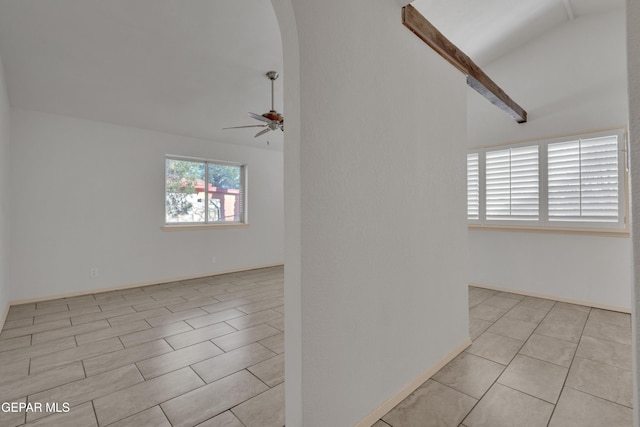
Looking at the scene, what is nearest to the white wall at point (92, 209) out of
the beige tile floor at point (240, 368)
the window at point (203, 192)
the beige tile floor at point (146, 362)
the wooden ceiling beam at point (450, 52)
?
the window at point (203, 192)

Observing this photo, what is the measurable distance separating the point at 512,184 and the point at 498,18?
2074 mm

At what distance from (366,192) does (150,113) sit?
3.65 metres

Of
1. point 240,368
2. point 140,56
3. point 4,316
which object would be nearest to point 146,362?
point 240,368

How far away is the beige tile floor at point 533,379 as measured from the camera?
1626 mm

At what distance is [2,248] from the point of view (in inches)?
117

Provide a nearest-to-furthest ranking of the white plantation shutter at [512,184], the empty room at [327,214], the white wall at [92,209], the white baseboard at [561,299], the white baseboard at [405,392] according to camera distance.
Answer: the empty room at [327,214] < the white baseboard at [405,392] < the white baseboard at [561,299] < the white wall at [92,209] < the white plantation shutter at [512,184]

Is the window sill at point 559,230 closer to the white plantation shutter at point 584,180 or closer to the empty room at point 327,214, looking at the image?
the empty room at point 327,214

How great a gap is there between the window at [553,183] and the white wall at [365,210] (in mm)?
2377

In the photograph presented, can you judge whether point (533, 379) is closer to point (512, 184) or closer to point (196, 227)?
point (512, 184)

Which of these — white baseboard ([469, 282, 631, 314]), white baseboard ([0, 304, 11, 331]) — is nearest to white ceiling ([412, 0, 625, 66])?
white baseboard ([469, 282, 631, 314])

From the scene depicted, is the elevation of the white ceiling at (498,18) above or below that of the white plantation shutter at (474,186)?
above

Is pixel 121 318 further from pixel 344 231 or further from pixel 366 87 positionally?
pixel 366 87

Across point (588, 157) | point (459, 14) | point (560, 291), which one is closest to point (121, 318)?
point (459, 14)

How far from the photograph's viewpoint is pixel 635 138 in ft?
2.01
